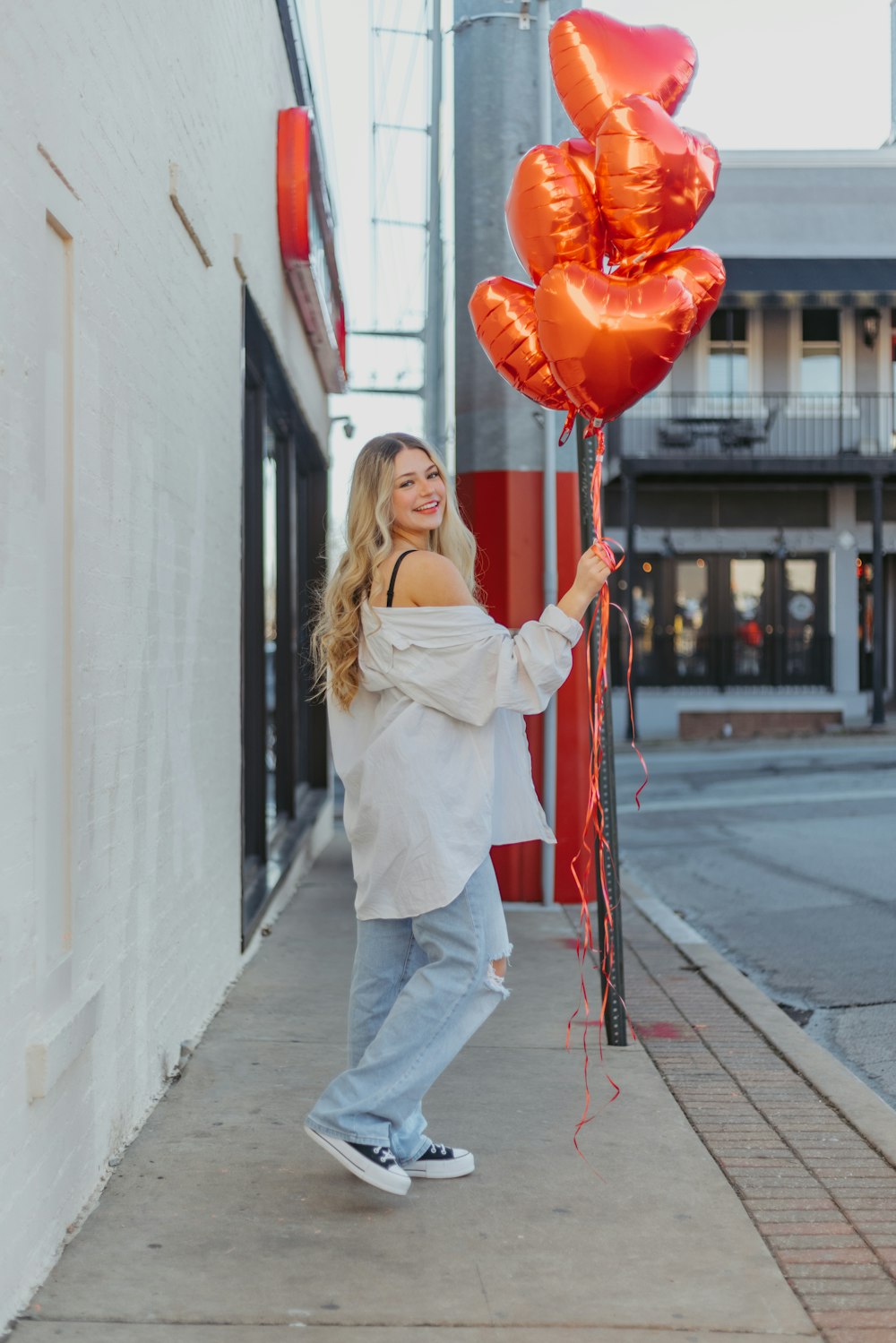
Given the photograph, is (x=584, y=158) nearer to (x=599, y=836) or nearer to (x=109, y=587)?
(x=109, y=587)

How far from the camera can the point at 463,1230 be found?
11.0 feet

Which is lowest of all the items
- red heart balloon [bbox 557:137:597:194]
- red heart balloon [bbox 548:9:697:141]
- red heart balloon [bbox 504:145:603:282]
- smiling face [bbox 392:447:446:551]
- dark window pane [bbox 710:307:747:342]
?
smiling face [bbox 392:447:446:551]

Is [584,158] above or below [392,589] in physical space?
above

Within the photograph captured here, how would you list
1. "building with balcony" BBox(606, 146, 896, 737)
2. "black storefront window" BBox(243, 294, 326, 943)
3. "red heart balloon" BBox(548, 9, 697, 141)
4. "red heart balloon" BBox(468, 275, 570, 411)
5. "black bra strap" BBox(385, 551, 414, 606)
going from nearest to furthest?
"black bra strap" BBox(385, 551, 414, 606) < "red heart balloon" BBox(548, 9, 697, 141) < "red heart balloon" BBox(468, 275, 570, 411) < "black storefront window" BBox(243, 294, 326, 943) < "building with balcony" BBox(606, 146, 896, 737)

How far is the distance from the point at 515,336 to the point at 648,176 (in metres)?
0.72

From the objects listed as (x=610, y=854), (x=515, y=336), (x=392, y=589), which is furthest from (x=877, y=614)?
(x=392, y=589)

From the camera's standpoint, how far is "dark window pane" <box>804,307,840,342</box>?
24609 mm

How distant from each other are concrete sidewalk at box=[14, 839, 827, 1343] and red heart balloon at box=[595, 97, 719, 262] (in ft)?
8.17

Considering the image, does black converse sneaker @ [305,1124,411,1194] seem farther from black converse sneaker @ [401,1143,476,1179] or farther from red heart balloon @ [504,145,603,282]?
red heart balloon @ [504,145,603,282]

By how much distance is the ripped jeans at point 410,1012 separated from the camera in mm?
3439

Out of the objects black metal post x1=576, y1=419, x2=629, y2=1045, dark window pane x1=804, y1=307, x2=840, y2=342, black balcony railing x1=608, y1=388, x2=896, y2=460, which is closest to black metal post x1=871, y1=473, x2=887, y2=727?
black balcony railing x1=608, y1=388, x2=896, y2=460

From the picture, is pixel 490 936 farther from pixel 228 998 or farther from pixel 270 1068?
pixel 228 998

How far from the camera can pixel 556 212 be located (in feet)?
13.0

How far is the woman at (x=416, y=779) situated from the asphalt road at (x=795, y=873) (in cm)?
195
